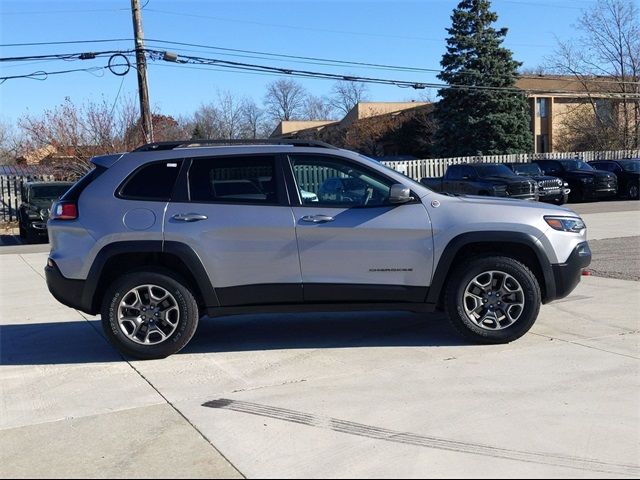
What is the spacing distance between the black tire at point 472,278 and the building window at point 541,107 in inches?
1833

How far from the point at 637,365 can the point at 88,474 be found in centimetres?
416

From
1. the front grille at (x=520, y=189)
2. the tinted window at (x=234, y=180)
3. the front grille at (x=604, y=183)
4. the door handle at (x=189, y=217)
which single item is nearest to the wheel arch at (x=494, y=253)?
the tinted window at (x=234, y=180)

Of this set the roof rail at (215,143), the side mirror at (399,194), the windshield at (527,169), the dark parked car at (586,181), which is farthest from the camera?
the dark parked car at (586,181)

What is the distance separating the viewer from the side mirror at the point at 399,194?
5.62m

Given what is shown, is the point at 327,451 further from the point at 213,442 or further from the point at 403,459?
the point at 213,442

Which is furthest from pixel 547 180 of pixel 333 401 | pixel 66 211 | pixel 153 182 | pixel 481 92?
pixel 333 401

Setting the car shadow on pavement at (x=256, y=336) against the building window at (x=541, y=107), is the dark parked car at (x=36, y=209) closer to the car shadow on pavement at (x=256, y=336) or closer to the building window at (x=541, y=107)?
the car shadow on pavement at (x=256, y=336)

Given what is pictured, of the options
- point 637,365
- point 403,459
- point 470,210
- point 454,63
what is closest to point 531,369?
point 637,365

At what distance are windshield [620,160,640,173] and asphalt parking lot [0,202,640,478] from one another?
23.1 meters

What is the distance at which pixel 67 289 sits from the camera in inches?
228

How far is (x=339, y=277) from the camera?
5.72 metres

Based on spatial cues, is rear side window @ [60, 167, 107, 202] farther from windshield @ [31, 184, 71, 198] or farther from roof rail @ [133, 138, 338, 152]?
windshield @ [31, 184, 71, 198]

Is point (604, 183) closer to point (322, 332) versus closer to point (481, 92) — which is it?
point (481, 92)

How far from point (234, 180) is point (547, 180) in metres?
20.7
